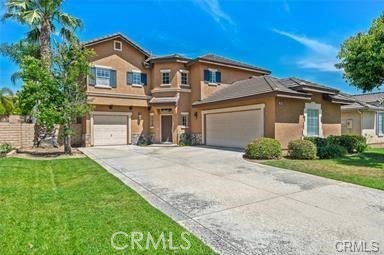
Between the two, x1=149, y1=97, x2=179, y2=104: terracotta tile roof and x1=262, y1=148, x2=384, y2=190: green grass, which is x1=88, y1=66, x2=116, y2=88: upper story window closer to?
x1=149, y1=97, x2=179, y2=104: terracotta tile roof

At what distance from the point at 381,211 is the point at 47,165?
1210cm

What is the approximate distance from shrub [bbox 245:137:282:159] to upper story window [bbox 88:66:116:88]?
43.3 ft

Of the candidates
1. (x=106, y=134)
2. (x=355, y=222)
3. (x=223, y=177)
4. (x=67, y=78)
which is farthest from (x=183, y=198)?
(x=106, y=134)

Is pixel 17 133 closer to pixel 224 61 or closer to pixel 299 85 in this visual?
pixel 224 61

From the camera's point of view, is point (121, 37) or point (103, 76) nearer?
point (103, 76)

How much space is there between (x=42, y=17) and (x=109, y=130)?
9497 millimetres

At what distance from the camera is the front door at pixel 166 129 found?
22906mm

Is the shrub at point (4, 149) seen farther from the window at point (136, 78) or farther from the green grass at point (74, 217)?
the window at point (136, 78)

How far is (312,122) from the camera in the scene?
1683 centimetres

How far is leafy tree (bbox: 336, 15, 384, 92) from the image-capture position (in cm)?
1177

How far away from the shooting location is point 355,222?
4973 millimetres

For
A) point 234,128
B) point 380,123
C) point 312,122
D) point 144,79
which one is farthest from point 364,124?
point 144,79

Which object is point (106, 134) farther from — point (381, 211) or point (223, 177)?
point (381, 211)

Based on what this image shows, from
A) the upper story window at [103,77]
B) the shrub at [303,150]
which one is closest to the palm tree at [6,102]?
the upper story window at [103,77]
